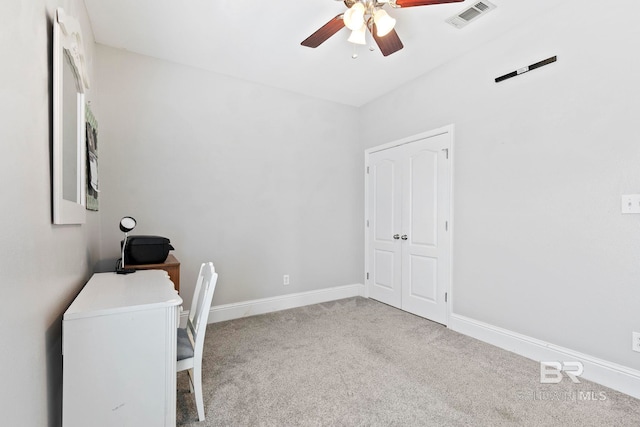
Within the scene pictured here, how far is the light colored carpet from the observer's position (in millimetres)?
1753

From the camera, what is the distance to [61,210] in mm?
1334

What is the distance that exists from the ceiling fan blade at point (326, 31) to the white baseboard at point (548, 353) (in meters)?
2.76

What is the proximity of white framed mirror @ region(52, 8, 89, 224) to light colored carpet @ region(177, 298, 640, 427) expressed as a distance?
1.32m

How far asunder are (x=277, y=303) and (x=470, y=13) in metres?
3.38

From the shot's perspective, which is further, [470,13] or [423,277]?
[423,277]

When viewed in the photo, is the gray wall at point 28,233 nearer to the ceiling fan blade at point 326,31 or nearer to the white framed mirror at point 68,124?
the white framed mirror at point 68,124

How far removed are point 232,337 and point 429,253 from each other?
2.19 m

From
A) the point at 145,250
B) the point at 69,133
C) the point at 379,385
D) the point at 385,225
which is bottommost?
the point at 379,385

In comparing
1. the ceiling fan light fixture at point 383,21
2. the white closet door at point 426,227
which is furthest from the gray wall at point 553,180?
the ceiling fan light fixture at point 383,21

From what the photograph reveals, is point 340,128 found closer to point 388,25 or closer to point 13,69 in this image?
point 388,25

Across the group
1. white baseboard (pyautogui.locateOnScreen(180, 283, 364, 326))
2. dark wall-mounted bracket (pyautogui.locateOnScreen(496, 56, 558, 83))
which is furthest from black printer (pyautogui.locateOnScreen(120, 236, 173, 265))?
dark wall-mounted bracket (pyautogui.locateOnScreen(496, 56, 558, 83))

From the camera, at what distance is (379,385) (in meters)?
2.08

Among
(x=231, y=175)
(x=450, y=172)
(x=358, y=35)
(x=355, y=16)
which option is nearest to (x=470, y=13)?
(x=358, y=35)

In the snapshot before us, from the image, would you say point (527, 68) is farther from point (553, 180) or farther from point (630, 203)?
point (630, 203)
